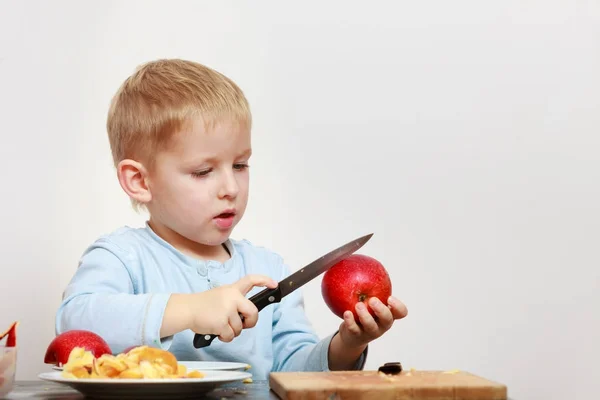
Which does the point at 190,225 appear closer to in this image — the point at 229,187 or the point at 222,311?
the point at 229,187

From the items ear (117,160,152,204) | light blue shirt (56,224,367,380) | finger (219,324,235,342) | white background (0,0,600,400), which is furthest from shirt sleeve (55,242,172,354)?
white background (0,0,600,400)

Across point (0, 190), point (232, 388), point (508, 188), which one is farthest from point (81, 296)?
point (508, 188)

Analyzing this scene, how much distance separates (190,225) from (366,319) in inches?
17.7

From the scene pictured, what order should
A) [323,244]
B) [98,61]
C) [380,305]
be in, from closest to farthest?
[380,305]
[98,61]
[323,244]

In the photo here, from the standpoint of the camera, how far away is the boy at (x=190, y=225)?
1.68 metres

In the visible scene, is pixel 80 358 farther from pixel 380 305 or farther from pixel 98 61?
pixel 98 61

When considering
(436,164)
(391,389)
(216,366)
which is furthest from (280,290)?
(436,164)

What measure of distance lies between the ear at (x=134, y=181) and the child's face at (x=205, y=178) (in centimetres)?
4

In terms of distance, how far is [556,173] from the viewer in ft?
9.50

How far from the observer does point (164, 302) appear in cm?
147

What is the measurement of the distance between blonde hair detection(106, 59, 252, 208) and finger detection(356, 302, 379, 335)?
488 mm

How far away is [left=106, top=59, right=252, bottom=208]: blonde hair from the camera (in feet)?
5.92

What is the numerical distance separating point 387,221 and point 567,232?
57 cm

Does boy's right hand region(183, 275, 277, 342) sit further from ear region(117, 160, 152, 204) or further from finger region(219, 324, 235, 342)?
ear region(117, 160, 152, 204)
